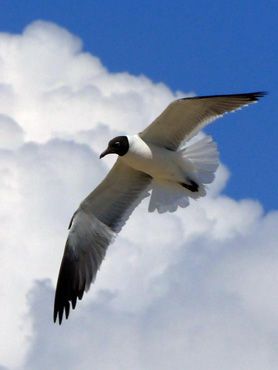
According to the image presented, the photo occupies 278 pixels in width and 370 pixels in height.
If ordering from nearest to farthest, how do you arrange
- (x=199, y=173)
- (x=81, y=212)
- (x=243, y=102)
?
(x=243, y=102)
(x=199, y=173)
(x=81, y=212)

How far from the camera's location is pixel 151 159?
38.5 feet

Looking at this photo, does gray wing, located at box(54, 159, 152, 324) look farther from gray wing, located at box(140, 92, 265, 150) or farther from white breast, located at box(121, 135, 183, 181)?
gray wing, located at box(140, 92, 265, 150)

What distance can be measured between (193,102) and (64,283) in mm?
2867

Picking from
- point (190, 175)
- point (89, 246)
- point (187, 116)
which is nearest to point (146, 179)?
point (190, 175)

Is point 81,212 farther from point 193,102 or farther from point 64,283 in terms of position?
point 193,102

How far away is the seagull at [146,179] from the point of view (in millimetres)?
11469

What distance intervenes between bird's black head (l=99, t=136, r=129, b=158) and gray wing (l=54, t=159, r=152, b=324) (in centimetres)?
80

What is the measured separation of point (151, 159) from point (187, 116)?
0.62 metres

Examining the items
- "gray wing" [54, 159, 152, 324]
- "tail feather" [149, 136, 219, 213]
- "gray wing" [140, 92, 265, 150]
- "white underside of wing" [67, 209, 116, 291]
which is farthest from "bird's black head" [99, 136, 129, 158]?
"white underside of wing" [67, 209, 116, 291]

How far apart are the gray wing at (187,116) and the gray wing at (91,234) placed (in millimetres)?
847

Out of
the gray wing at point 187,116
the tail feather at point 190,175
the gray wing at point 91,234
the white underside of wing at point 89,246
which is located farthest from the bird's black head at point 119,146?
the white underside of wing at point 89,246


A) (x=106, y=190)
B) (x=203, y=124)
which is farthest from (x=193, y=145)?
(x=106, y=190)

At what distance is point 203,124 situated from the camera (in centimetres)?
1155

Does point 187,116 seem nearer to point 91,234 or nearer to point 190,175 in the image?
point 190,175
